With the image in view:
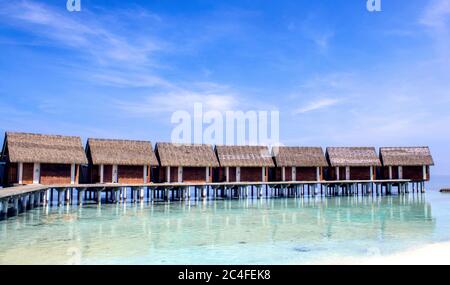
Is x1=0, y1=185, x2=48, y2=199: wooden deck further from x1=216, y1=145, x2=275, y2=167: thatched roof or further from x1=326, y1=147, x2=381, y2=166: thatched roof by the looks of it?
x1=326, y1=147, x2=381, y2=166: thatched roof

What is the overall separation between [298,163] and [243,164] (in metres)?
6.15

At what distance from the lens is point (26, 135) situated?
29.0 meters

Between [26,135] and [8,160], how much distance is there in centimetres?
227

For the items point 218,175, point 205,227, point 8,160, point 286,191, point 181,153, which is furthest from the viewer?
point 286,191

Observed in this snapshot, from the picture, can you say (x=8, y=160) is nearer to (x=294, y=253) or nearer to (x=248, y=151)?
(x=248, y=151)

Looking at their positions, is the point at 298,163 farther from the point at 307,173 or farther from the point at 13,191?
the point at 13,191

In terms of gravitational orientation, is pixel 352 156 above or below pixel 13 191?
above

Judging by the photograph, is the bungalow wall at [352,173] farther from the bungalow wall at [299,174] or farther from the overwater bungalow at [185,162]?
the overwater bungalow at [185,162]

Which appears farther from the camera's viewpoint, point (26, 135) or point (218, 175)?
point (218, 175)

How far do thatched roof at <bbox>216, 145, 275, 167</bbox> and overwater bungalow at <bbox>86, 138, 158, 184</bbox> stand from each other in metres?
6.85

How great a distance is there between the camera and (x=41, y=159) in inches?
1110

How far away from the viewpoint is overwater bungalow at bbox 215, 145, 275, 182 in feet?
122

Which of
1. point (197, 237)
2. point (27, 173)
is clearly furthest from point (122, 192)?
point (197, 237)
